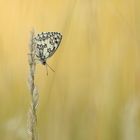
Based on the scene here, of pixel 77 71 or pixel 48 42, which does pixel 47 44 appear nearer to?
pixel 48 42

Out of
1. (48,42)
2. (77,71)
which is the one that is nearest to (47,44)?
(48,42)

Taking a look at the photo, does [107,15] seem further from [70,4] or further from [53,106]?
[53,106]

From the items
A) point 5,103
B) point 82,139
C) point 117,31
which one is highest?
point 117,31

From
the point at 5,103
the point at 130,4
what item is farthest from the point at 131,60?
the point at 5,103

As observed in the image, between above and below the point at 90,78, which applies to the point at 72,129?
below
